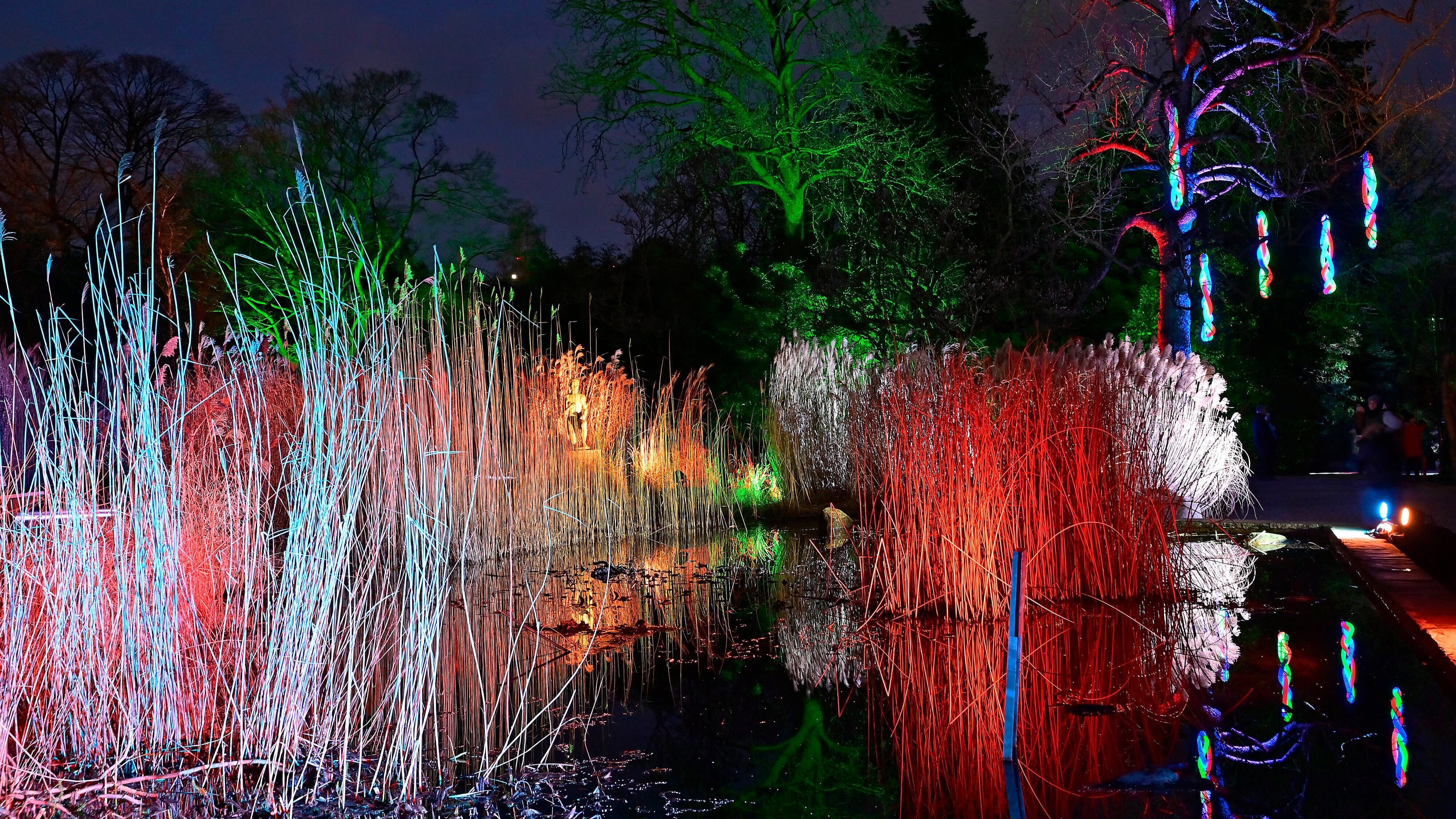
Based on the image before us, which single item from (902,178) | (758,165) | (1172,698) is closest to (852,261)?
(902,178)

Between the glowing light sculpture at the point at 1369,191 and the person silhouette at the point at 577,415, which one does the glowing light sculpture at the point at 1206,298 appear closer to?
the glowing light sculpture at the point at 1369,191

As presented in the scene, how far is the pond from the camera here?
2180mm

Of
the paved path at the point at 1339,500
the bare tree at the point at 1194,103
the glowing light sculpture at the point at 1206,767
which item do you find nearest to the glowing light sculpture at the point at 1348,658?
the glowing light sculpture at the point at 1206,767

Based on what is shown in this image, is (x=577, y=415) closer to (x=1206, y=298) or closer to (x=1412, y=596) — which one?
(x=1412, y=596)

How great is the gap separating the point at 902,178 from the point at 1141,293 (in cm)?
444

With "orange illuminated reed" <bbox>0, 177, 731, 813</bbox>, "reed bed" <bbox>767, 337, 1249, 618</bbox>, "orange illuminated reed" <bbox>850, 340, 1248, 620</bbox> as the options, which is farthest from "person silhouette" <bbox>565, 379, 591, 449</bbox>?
"orange illuminated reed" <bbox>0, 177, 731, 813</bbox>

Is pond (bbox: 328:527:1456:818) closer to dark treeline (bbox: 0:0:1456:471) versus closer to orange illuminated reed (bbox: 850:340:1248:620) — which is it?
orange illuminated reed (bbox: 850:340:1248:620)

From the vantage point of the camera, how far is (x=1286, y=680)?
2.98m

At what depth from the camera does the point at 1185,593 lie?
4129 millimetres

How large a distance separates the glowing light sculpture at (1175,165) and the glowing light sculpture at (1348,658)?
7.80 m

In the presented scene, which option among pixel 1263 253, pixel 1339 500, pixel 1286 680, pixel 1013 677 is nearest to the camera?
pixel 1013 677

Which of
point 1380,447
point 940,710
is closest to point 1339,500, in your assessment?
point 1380,447

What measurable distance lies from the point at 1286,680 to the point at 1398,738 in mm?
518

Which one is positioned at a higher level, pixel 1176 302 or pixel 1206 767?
pixel 1176 302
